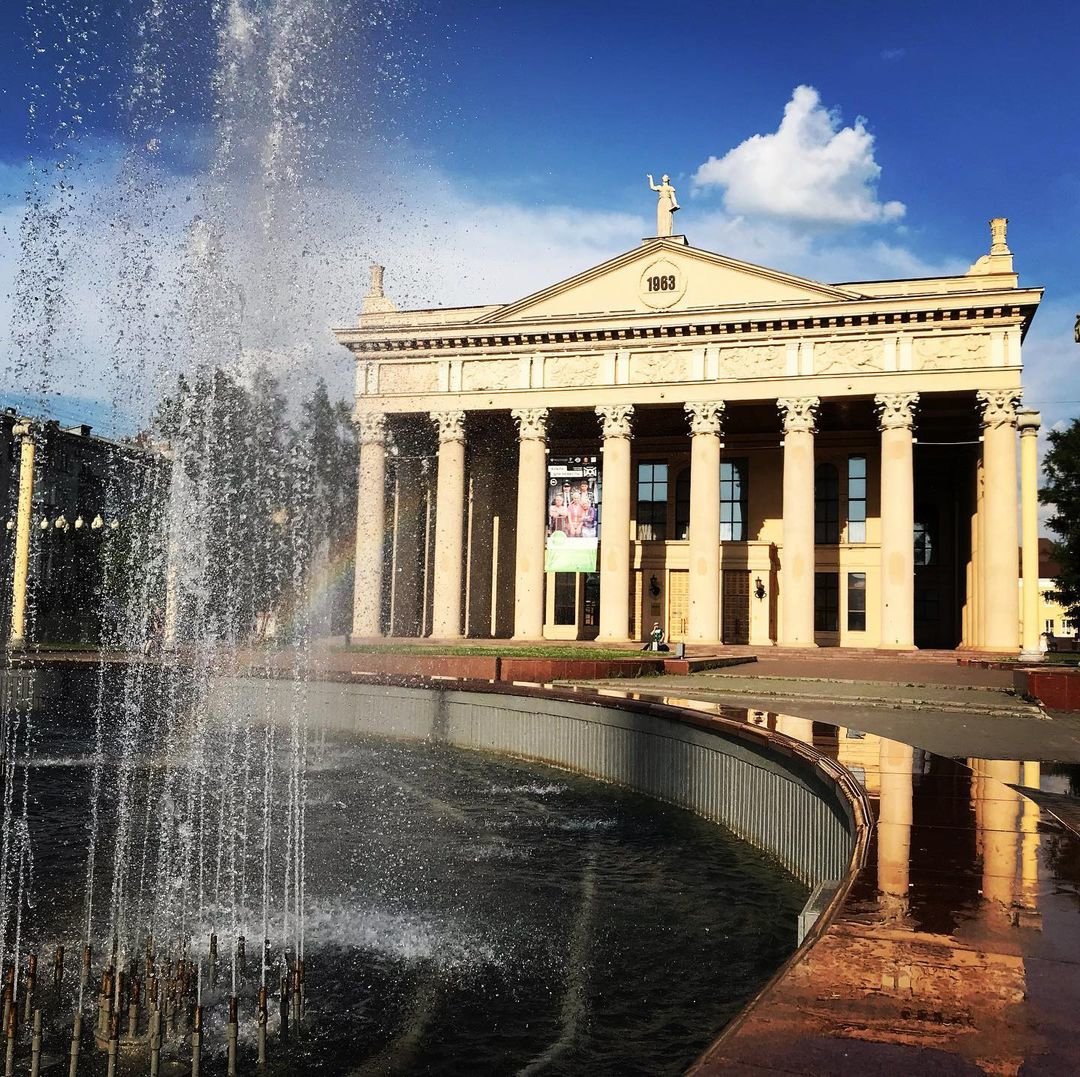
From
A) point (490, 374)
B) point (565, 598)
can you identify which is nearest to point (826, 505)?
point (565, 598)

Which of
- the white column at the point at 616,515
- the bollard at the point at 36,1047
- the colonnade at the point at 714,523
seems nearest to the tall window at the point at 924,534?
the colonnade at the point at 714,523

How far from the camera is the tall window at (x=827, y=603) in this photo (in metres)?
38.3

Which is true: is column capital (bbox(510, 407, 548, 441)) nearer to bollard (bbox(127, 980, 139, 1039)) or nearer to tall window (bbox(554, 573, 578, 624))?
tall window (bbox(554, 573, 578, 624))

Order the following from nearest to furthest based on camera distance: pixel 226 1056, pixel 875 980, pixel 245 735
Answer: pixel 875 980 < pixel 226 1056 < pixel 245 735

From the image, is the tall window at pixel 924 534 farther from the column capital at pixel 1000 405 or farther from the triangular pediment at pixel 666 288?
the triangular pediment at pixel 666 288

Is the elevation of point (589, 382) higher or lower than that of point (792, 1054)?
higher

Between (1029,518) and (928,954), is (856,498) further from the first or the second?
(928,954)

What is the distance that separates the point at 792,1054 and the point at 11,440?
5746cm

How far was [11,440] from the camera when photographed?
5181cm

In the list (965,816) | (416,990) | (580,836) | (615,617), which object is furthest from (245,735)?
(615,617)

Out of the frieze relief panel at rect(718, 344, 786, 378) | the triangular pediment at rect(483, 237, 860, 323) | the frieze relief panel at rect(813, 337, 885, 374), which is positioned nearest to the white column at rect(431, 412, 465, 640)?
the triangular pediment at rect(483, 237, 860, 323)

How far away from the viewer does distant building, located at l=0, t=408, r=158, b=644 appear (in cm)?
3644

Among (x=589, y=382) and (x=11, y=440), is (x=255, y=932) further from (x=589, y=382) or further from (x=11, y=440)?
(x=11, y=440)

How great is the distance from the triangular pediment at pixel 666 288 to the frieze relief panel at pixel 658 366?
5.10 feet
